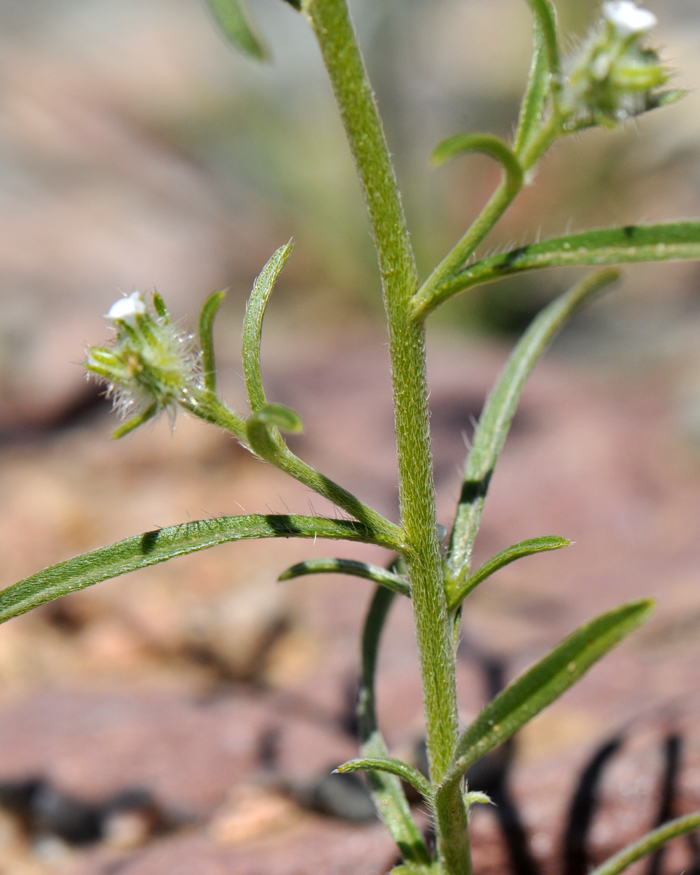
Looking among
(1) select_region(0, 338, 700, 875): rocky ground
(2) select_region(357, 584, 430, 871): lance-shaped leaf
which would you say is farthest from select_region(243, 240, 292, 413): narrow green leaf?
(1) select_region(0, 338, 700, 875): rocky ground

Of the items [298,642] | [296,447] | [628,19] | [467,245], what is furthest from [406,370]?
[296,447]

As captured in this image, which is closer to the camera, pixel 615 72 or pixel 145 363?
pixel 615 72

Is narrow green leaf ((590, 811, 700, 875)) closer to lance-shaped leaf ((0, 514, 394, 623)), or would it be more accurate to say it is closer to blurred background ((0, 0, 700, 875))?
blurred background ((0, 0, 700, 875))

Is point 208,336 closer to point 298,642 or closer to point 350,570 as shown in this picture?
point 350,570

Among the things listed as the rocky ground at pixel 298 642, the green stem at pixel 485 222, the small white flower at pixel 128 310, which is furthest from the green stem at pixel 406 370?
the rocky ground at pixel 298 642

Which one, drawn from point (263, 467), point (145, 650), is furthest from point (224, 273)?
point (145, 650)

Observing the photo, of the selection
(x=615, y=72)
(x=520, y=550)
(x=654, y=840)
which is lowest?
(x=654, y=840)

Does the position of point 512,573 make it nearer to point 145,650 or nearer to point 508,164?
point 145,650
